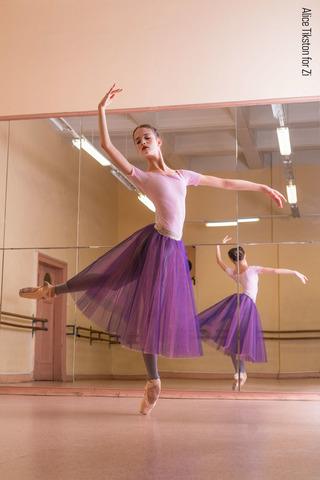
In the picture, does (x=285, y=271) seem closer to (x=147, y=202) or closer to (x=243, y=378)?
(x=243, y=378)

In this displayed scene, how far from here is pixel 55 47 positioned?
19.9 feet

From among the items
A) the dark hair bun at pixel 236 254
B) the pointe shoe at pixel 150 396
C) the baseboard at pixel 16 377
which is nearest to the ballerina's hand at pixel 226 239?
the dark hair bun at pixel 236 254

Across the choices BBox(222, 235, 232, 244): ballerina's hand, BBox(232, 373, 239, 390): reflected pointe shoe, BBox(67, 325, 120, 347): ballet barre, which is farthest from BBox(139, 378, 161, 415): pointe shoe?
BBox(222, 235, 232, 244): ballerina's hand

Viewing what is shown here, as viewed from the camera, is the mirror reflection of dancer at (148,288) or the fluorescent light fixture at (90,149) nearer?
the mirror reflection of dancer at (148,288)

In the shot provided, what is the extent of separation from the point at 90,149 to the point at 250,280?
1.97 meters

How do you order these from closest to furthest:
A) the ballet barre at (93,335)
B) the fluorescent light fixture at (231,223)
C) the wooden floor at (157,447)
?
the wooden floor at (157,447), the ballet barre at (93,335), the fluorescent light fixture at (231,223)

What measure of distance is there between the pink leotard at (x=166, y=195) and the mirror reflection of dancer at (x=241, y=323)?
182 cm

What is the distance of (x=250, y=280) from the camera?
5.09 m

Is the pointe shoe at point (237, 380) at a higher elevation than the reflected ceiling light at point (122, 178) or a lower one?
lower

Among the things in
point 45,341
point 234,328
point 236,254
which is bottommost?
point 45,341

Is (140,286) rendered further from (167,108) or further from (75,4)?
(75,4)

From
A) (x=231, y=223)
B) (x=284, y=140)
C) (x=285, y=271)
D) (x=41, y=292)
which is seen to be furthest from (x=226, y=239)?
(x=41, y=292)

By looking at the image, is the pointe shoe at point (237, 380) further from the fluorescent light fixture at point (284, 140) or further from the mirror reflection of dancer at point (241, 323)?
the fluorescent light fixture at point (284, 140)

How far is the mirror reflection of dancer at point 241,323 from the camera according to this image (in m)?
5.01
